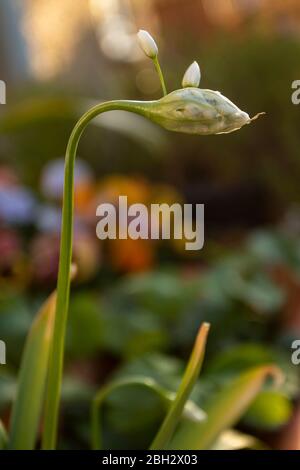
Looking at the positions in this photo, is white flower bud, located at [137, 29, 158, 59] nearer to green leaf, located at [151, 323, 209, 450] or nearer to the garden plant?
the garden plant

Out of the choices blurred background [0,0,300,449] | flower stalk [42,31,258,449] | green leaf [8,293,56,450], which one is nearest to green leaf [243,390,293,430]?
blurred background [0,0,300,449]

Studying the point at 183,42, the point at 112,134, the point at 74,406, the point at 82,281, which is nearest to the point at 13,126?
the point at 82,281

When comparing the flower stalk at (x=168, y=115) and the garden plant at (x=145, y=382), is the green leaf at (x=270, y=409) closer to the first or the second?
the garden plant at (x=145, y=382)

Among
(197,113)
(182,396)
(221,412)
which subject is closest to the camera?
(197,113)

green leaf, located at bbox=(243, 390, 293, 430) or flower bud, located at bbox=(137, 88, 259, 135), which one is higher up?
flower bud, located at bbox=(137, 88, 259, 135)

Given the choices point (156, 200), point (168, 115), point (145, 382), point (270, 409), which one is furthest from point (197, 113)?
point (156, 200)

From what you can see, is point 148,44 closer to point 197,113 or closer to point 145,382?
point 197,113
